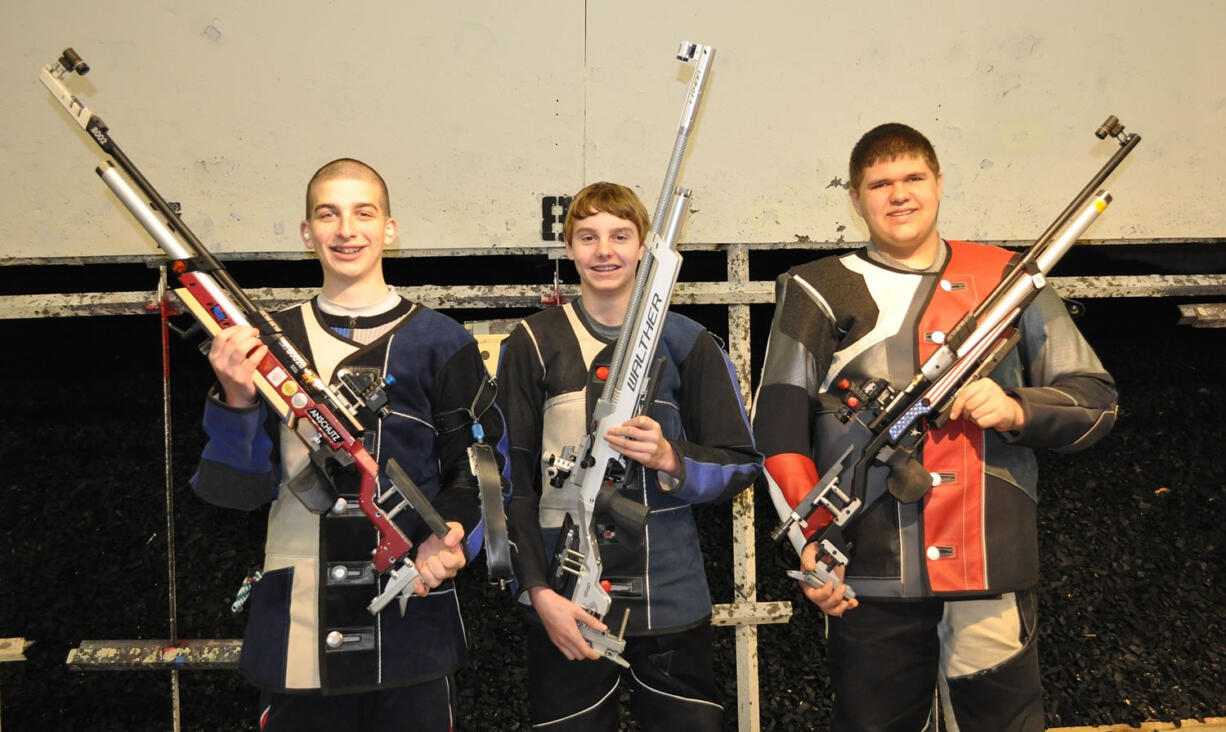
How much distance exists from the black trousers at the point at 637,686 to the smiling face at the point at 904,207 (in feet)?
3.78

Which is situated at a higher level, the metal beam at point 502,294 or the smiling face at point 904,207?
the smiling face at point 904,207

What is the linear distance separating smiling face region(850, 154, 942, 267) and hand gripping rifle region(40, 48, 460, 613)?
1.36 m

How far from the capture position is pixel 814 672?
13.3 ft

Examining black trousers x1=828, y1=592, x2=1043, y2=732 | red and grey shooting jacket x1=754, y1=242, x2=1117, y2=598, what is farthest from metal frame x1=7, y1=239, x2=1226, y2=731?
black trousers x1=828, y1=592, x2=1043, y2=732

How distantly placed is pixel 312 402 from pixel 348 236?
18.2 inches

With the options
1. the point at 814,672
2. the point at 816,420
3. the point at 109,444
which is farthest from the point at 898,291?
the point at 109,444

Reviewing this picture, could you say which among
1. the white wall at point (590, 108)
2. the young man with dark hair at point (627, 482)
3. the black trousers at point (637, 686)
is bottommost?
the black trousers at point (637, 686)

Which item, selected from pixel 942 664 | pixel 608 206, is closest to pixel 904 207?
pixel 608 206

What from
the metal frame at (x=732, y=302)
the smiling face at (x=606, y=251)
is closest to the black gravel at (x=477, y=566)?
the metal frame at (x=732, y=302)

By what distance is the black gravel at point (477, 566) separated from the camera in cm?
394

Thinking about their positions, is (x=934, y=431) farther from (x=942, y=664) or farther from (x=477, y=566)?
(x=477, y=566)

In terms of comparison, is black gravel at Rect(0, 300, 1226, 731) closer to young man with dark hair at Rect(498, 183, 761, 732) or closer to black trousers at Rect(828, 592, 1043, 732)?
young man with dark hair at Rect(498, 183, 761, 732)

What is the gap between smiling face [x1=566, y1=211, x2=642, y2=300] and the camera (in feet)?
8.63

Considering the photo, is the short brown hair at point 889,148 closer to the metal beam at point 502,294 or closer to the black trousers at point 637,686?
the metal beam at point 502,294
